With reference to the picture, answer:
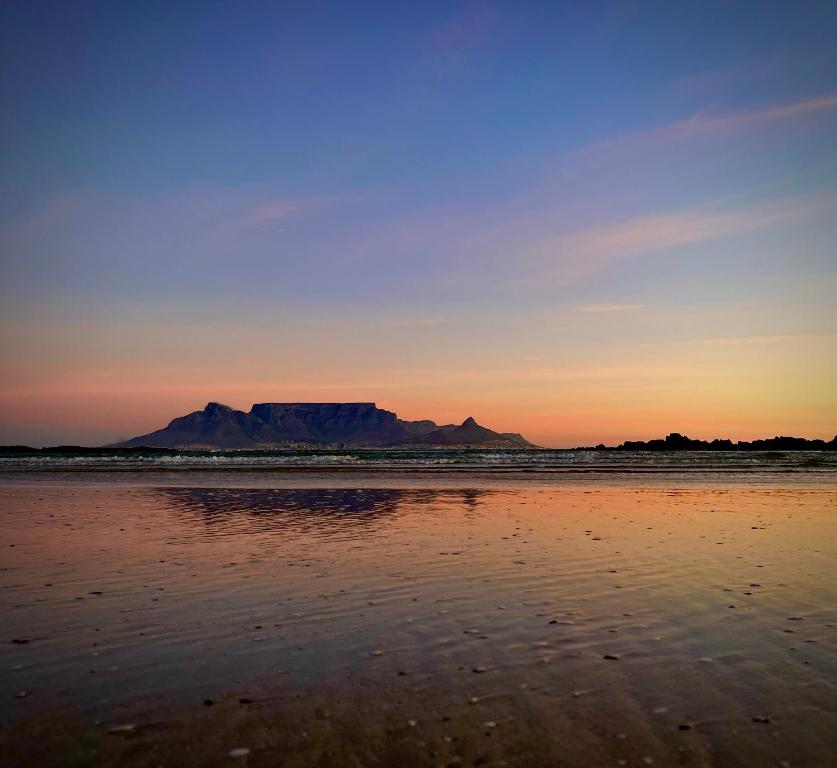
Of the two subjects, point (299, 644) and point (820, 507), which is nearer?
point (299, 644)

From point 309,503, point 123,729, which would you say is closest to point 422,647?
point 123,729

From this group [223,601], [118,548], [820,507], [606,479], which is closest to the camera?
[223,601]

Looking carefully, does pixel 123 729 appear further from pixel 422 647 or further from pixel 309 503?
pixel 309 503

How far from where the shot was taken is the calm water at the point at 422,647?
17.7 feet

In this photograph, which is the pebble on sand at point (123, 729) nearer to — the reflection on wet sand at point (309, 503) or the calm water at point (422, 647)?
the calm water at point (422, 647)

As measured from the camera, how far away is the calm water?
539cm

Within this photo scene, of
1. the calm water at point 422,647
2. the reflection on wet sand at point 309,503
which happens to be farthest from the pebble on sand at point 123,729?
the reflection on wet sand at point 309,503

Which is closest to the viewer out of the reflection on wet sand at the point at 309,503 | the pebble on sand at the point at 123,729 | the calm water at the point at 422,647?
the calm water at the point at 422,647

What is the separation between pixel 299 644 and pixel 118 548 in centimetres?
920

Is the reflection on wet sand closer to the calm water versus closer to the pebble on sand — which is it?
the calm water

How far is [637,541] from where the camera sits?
16078 mm

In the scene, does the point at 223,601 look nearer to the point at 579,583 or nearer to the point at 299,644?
the point at 299,644

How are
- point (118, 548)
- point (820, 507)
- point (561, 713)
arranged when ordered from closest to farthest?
point (561, 713) < point (118, 548) < point (820, 507)

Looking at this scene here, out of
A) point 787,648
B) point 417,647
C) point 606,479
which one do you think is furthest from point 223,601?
point 606,479
